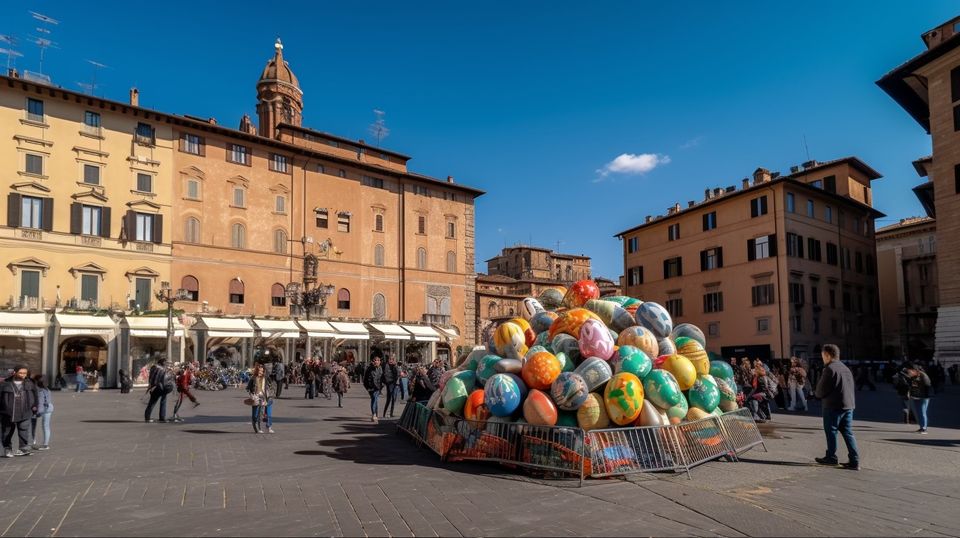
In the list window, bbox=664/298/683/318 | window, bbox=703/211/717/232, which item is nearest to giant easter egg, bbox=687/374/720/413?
window, bbox=703/211/717/232

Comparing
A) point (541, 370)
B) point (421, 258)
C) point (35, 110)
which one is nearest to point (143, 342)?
point (35, 110)

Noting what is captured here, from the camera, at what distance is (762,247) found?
132 ft

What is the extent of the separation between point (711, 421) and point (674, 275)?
129 feet

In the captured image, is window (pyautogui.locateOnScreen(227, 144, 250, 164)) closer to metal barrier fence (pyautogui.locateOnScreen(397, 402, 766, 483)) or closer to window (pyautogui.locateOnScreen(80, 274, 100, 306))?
window (pyautogui.locateOnScreen(80, 274, 100, 306))

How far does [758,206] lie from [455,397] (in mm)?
36168

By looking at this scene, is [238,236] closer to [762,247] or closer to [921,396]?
[762,247]

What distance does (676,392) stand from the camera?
8719 millimetres

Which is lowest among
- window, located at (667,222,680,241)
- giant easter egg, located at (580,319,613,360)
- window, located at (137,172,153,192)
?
giant easter egg, located at (580,319,613,360)

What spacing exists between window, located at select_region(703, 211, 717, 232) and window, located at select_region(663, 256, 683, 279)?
3165 millimetres

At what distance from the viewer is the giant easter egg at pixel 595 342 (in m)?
9.22

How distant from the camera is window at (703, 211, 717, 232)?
43906 millimetres

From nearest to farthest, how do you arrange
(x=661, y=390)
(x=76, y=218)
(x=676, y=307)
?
(x=661, y=390)
(x=76, y=218)
(x=676, y=307)

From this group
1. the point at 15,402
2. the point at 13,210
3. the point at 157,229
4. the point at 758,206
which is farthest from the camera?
the point at 758,206

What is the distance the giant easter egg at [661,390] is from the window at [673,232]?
131 ft
